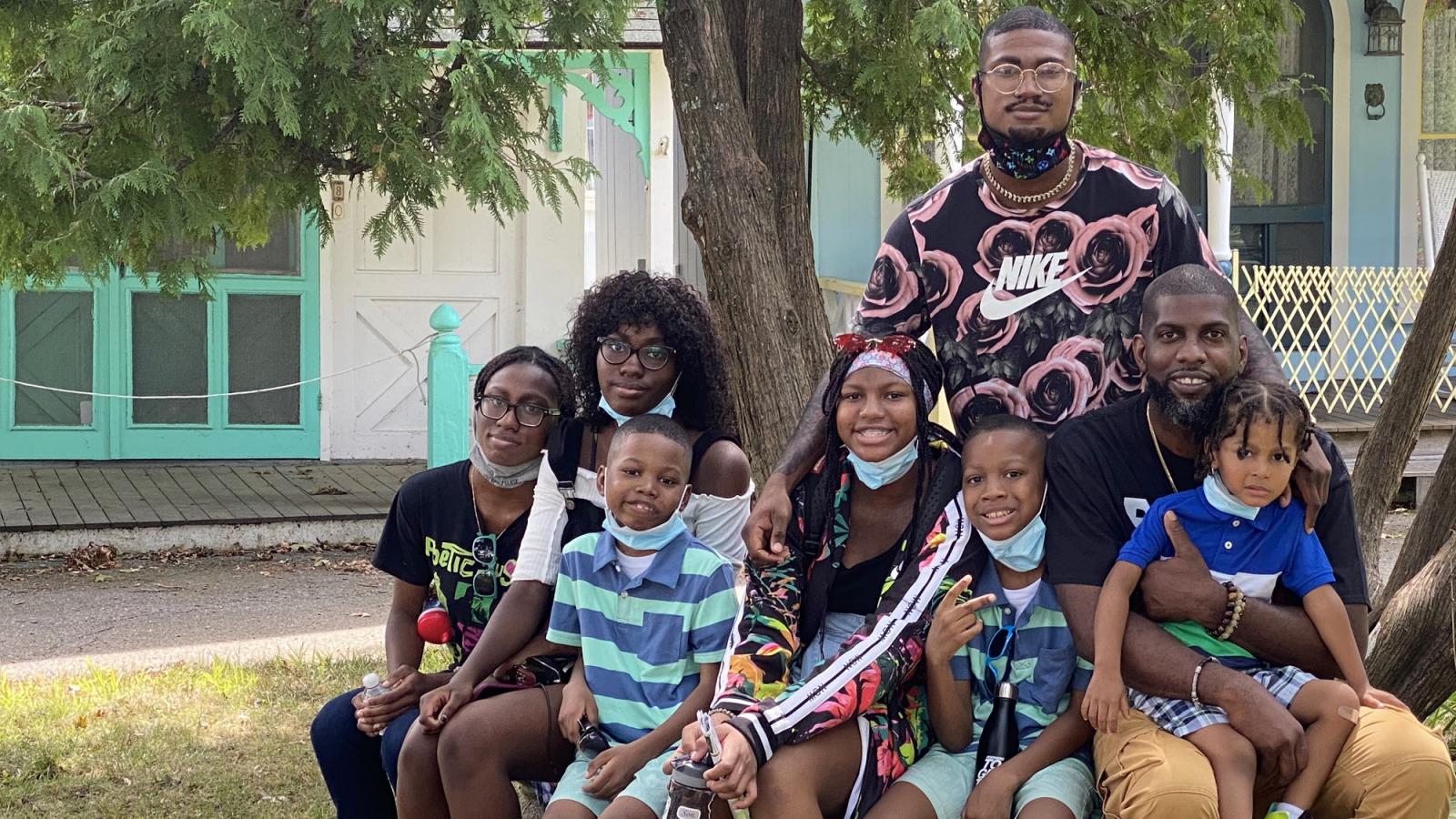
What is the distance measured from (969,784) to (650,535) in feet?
2.80

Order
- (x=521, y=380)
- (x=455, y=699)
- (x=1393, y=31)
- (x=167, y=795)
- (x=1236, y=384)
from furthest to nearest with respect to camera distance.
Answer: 1. (x=1393, y=31)
2. (x=167, y=795)
3. (x=521, y=380)
4. (x=455, y=699)
5. (x=1236, y=384)

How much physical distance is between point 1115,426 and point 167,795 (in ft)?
10.4

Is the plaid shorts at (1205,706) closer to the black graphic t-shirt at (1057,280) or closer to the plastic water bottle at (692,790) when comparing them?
the black graphic t-shirt at (1057,280)

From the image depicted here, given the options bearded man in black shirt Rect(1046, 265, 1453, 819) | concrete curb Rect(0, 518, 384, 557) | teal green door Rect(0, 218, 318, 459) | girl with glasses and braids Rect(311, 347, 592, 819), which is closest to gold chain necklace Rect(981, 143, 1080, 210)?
bearded man in black shirt Rect(1046, 265, 1453, 819)

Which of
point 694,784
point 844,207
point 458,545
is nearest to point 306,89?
point 458,545

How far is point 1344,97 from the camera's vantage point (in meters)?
11.2

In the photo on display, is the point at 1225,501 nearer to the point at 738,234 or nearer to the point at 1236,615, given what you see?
the point at 1236,615

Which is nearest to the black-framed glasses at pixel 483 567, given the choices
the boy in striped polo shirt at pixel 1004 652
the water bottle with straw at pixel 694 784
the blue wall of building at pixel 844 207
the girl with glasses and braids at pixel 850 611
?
the girl with glasses and braids at pixel 850 611

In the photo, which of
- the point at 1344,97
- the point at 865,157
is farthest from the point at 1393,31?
the point at 865,157

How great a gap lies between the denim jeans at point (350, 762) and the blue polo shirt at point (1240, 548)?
1.73m

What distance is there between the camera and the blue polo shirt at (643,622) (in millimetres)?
3414

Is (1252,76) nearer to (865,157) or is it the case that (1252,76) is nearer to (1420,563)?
(1420,563)

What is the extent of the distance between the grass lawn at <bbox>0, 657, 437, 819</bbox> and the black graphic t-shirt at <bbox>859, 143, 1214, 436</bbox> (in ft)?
8.39

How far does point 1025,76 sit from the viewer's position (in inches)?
134
